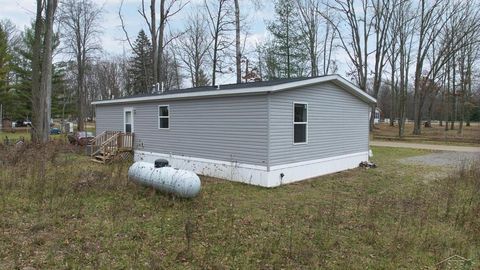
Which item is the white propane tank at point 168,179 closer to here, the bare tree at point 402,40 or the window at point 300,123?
the window at point 300,123

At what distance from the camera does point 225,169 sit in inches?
416

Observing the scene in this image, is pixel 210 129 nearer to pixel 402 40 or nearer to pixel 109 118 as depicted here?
pixel 109 118

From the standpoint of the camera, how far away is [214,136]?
1102 cm

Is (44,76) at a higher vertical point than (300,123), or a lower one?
higher

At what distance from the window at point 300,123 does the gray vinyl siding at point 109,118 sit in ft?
27.8

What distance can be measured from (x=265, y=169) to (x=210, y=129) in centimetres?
261

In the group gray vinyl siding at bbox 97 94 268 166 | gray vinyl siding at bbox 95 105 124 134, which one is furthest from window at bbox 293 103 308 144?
gray vinyl siding at bbox 95 105 124 134

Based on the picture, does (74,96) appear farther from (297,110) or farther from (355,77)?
(297,110)

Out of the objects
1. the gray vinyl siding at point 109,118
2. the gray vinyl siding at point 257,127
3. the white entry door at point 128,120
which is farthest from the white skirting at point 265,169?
the gray vinyl siding at point 109,118

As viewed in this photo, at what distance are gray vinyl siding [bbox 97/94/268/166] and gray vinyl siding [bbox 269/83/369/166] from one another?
43 centimetres

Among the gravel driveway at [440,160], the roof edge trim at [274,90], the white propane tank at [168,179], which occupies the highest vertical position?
the roof edge trim at [274,90]

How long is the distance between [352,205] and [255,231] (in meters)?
2.79

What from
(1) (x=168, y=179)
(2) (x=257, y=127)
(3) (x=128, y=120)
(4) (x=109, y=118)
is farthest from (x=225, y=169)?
(4) (x=109, y=118)

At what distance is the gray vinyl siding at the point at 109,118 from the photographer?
1587 centimetres
